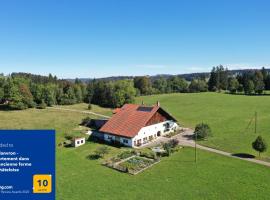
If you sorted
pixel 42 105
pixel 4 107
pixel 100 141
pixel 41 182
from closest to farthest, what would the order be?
1. pixel 41 182
2. pixel 100 141
3. pixel 4 107
4. pixel 42 105

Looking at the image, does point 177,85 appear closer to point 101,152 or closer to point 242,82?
point 242,82

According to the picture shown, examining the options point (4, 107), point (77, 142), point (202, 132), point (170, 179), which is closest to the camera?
point (170, 179)

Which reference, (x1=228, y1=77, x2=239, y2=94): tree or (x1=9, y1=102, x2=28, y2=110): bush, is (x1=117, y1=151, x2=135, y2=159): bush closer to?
(x1=9, y1=102, x2=28, y2=110): bush

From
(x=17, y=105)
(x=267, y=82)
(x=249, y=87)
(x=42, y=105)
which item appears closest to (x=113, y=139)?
(x=17, y=105)

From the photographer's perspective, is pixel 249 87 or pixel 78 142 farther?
pixel 249 87

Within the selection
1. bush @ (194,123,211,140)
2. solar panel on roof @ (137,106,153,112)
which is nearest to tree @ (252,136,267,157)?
bush @ (194,123,211,140)

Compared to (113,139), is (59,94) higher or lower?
higher

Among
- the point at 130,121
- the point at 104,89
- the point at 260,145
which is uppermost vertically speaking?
the point at 104,89
